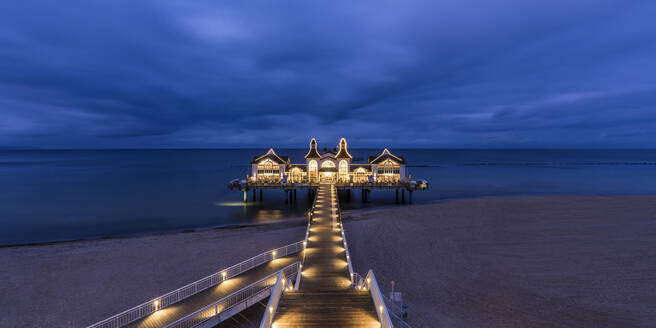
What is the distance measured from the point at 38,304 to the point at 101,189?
1907 inches

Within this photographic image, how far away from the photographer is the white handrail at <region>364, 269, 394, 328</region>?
8320 mm

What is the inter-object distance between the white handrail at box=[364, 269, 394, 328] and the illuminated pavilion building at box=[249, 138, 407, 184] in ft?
109

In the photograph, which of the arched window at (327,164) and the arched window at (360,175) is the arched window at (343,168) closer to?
the arched window at (327,164)

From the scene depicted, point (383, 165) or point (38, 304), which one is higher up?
point (383, 165)

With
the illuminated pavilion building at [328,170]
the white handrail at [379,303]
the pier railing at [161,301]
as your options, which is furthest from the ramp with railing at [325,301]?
the illuminated pavilion building at [328,170]

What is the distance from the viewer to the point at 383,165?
147ft

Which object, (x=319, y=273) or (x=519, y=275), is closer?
(x=319, y=273)

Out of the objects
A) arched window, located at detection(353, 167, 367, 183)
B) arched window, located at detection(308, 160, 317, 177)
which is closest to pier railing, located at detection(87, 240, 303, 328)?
arched window, located at detection(308, 160, 317, 177)

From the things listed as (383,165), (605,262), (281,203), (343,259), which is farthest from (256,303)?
(383,165)

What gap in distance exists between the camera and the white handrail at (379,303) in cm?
832

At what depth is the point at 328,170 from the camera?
43.6 m

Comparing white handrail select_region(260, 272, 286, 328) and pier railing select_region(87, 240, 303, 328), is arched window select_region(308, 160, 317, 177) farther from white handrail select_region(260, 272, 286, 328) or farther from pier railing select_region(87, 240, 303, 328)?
white handrail select_region(260, 272, 286, 328)

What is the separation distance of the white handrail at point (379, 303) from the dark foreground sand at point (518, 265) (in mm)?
3454

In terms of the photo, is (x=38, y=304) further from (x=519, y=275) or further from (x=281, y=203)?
(x=281, y=203)
